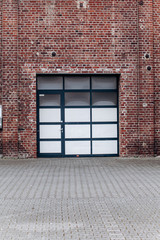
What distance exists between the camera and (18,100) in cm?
1444

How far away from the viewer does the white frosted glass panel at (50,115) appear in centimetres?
1480

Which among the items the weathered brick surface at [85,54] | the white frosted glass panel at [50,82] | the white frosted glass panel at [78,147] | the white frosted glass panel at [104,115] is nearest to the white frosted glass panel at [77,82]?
the white frosted glass panel at [50,82]

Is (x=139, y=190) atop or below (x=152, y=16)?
below

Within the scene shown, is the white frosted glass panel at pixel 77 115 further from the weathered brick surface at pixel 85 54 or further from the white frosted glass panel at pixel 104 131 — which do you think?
the weathered brick surface at pixel 85 54

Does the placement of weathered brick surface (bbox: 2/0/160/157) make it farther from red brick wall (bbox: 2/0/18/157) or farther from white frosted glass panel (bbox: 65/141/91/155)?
white frosted glass panel (bbox: 65/141/91/155)

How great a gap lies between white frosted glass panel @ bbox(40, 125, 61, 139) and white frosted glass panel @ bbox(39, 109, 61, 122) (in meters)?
0.27

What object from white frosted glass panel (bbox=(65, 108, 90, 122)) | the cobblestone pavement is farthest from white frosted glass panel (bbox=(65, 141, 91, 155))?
the cobblestone pavement

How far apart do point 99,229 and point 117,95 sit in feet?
31.0

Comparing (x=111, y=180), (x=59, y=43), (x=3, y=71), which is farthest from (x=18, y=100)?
(x=111, y=180)

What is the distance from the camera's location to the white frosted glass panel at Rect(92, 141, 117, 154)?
49.0 feet

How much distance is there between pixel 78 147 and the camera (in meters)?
14.9

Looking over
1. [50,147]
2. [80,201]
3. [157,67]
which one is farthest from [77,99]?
[80,201]

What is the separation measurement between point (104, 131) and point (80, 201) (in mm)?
7285

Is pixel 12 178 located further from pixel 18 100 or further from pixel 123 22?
pixel 123 22
